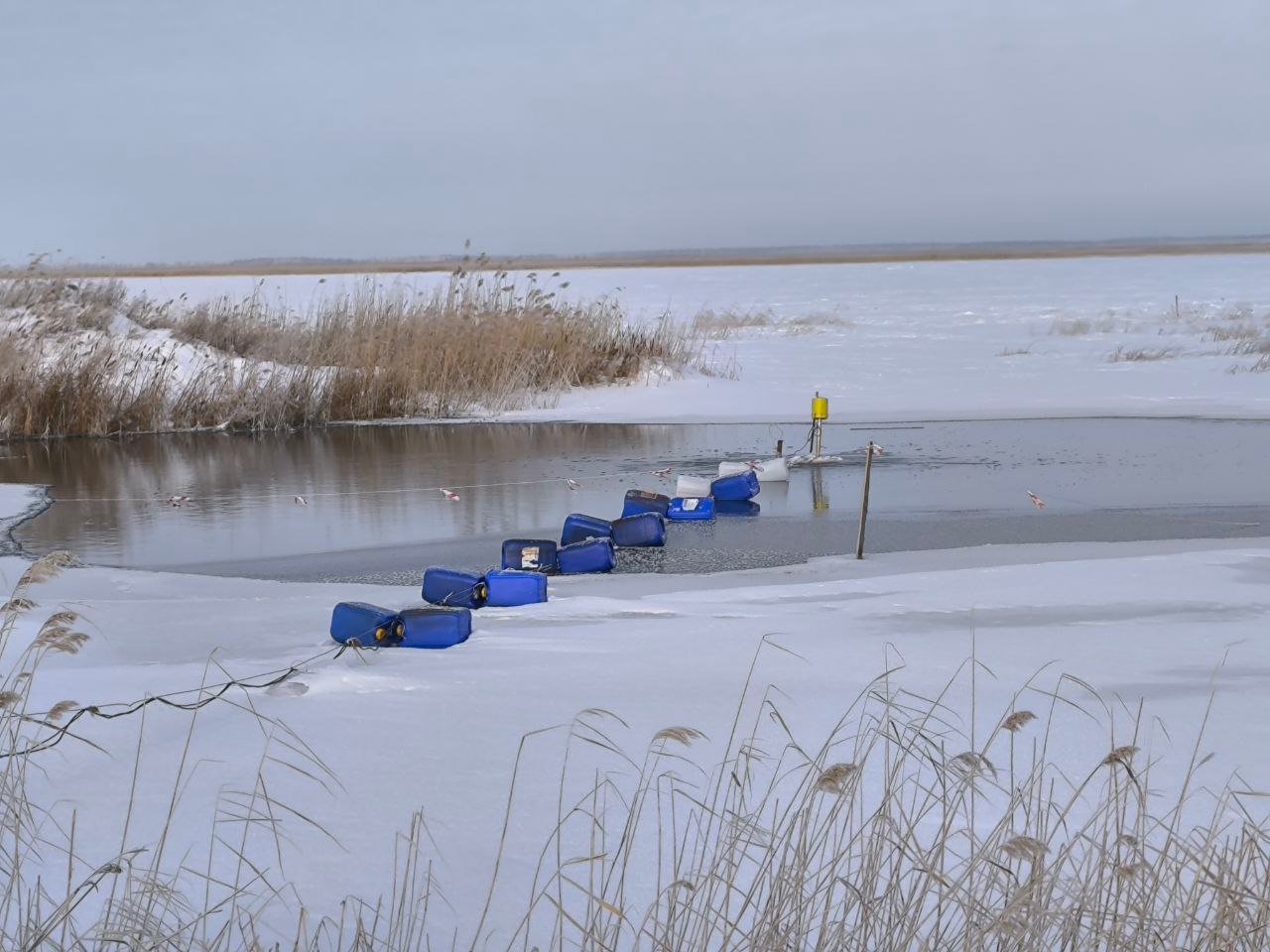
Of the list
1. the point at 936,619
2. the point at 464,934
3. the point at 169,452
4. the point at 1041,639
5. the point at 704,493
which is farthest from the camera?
the point at 169,452

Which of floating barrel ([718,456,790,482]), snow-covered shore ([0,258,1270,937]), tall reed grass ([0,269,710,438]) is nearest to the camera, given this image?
snow-covered shore ([0,258,1270,937])

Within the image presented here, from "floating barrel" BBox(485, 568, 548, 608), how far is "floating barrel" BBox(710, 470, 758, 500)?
10.9 feet

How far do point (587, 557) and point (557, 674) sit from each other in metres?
2.55

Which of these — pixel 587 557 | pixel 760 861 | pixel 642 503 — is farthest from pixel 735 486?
pixel 760 861

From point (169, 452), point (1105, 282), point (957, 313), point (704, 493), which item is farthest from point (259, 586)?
point (1105, 282)

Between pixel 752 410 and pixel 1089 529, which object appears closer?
pixel 1089 529

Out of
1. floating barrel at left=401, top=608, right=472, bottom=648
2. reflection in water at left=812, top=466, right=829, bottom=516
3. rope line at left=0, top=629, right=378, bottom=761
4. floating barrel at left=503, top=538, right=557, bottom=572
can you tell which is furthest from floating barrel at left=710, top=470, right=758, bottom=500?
rope line at left=0, top=629, right=378, bottom=761

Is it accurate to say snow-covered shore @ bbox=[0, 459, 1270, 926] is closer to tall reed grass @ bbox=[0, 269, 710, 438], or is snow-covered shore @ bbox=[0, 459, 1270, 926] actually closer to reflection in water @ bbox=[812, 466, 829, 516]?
reflection in water @ bbox=[812, 466, 829, 516]

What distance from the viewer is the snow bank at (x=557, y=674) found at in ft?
9.93

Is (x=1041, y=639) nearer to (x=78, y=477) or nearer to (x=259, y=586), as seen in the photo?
(x=259, y=586)

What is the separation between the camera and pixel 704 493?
8578 mm

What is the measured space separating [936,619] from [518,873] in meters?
2.50

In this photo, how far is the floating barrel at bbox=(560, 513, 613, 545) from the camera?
7.09 meters

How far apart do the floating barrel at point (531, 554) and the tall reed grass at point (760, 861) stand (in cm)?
272
